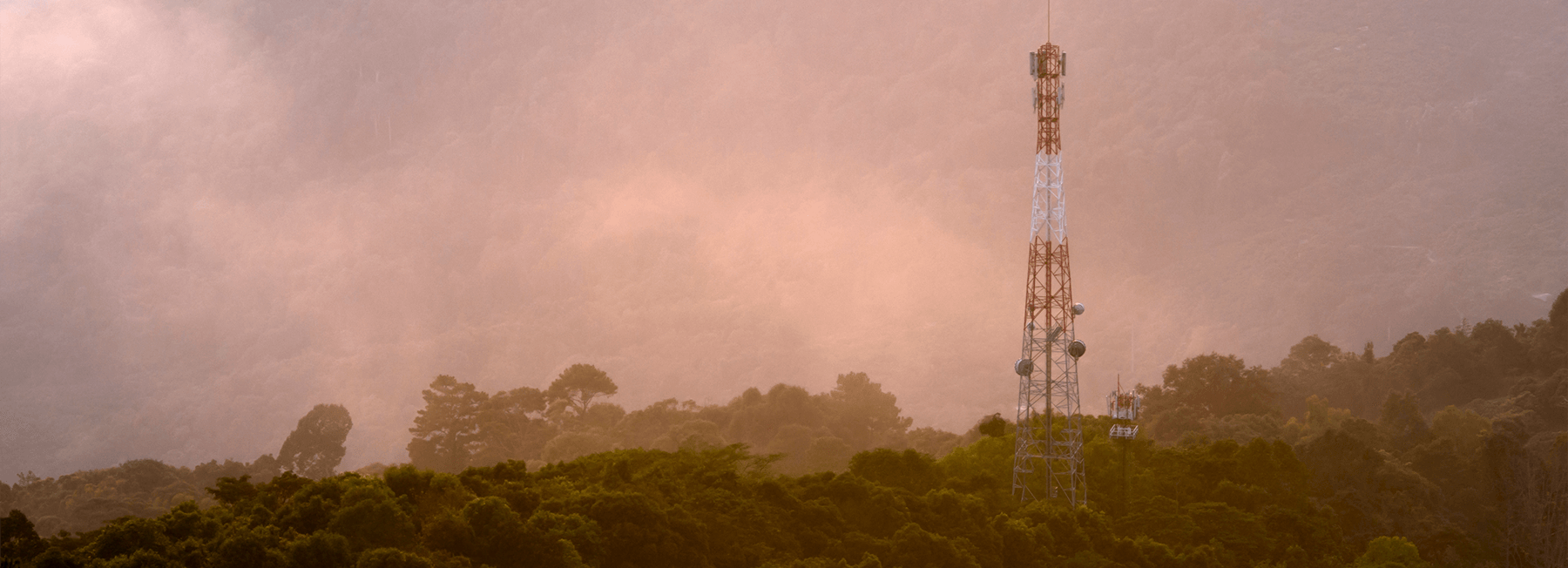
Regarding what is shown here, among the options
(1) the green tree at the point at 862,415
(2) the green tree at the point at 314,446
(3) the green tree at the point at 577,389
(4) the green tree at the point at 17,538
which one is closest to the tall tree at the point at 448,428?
(3) the green tree at the point at 577,389

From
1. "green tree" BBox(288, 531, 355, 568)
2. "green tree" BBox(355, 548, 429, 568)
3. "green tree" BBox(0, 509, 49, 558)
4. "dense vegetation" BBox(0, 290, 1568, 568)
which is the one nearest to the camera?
"green tree" BBox(0, 509, 49, 558)

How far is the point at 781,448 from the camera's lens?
104m

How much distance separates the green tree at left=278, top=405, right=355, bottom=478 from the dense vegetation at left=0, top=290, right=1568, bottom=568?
40.7ft

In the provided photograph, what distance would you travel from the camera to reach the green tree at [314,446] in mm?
126625

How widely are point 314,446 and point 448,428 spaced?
24.6 m

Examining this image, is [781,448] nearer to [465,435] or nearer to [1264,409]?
[465,435]

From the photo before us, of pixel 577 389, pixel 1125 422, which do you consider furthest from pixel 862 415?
pixel 1125 422

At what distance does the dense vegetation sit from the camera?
118 ft

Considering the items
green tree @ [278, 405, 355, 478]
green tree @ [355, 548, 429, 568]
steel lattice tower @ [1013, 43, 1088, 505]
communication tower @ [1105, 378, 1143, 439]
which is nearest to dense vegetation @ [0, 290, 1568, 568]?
green tree @ [355, 548, 429, 568]

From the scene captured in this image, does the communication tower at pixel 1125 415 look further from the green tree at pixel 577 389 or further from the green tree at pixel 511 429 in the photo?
the green tree at pixel 577 389

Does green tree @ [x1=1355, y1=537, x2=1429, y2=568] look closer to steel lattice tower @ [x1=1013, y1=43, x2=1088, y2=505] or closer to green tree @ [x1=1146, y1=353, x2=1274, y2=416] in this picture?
steel lattice tower @ [x1=1013, y1=43, x2=1088, y2=505]

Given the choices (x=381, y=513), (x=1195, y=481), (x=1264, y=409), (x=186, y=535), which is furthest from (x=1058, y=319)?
(x=1264, y=409)

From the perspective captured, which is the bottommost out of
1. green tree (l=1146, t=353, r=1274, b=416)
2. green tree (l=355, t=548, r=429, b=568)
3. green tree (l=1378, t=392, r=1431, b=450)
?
green tree (l=355, t=548, r=429, b=568)

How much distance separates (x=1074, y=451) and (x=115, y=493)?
259 feet
